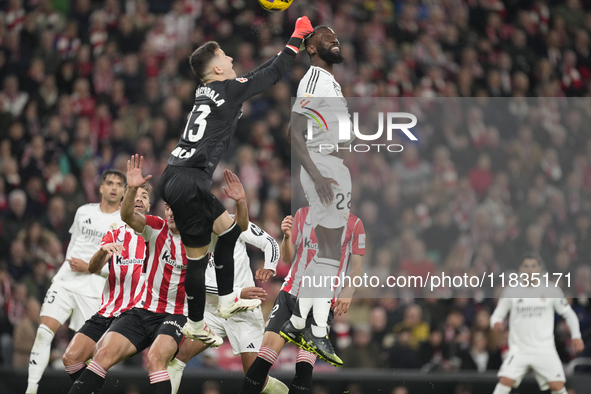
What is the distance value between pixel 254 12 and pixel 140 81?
87.0 inches

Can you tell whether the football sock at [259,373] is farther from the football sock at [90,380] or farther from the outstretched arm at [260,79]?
the outstretched arm at [260,79]

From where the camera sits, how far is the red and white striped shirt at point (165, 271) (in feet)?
21.8

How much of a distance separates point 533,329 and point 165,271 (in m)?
5.04

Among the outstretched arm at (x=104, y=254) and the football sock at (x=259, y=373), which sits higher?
the outstretched arm at (x=104, y=254)

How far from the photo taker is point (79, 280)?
8461 mm

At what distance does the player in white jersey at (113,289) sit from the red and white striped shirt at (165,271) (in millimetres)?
219

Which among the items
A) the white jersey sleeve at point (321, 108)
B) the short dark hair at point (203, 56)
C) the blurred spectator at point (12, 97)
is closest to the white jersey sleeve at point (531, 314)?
the white jersey sleeve at point (321, 108)

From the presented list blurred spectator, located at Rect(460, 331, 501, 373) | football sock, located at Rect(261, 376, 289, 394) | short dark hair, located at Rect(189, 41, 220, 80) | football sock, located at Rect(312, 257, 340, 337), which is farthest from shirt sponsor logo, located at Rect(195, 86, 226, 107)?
blurred spectator, located at Rect(460, 331, 501, 373)

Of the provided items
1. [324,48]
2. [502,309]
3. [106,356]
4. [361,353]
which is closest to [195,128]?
[324,48]

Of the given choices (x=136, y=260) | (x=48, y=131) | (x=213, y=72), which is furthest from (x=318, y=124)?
(x=48, y=131)

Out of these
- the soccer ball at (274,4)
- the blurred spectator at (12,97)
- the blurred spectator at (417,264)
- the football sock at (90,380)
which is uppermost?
the blurred spectator at (12,97)

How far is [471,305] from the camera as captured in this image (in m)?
10.2

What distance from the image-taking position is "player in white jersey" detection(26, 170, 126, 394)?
26.5ft

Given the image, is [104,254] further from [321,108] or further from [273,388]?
[321,108]
